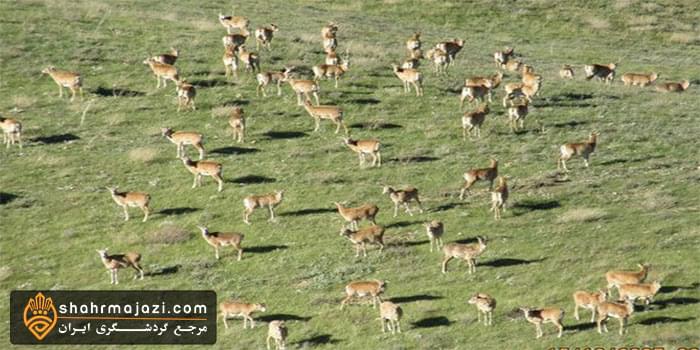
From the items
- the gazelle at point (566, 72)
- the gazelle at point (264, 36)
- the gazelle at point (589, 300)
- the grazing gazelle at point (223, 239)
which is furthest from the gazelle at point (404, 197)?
the gazelle at point (566, 72)

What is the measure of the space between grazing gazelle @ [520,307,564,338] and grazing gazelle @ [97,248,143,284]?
10597mm

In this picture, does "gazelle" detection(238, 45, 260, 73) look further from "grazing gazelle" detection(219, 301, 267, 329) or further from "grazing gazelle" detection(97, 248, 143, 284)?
"grazing gazelle" detection(219, 301, 267, 329)

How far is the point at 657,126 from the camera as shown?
43750mm

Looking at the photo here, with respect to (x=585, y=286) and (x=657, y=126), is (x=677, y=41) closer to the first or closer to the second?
(x=657, y=126)

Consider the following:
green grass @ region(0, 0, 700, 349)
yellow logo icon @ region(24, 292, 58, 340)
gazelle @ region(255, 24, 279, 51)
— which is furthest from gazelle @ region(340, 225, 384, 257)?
gazelle @ region(255, 24, 279, 51)

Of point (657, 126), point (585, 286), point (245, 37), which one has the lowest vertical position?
point (585, 286)

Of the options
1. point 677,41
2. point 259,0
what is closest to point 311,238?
point 259,0

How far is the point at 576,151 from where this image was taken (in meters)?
38.3

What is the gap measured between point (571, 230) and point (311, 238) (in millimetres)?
7686

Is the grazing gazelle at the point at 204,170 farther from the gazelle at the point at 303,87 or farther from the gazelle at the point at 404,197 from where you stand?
the gazelle at the point at 303,87

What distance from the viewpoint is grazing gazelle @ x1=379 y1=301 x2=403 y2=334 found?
27278 millimetres

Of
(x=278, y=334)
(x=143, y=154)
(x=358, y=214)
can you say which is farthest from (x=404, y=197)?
(x=143, y=154)

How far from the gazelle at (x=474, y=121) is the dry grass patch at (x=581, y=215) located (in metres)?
7.34

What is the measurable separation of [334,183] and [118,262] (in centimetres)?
879
